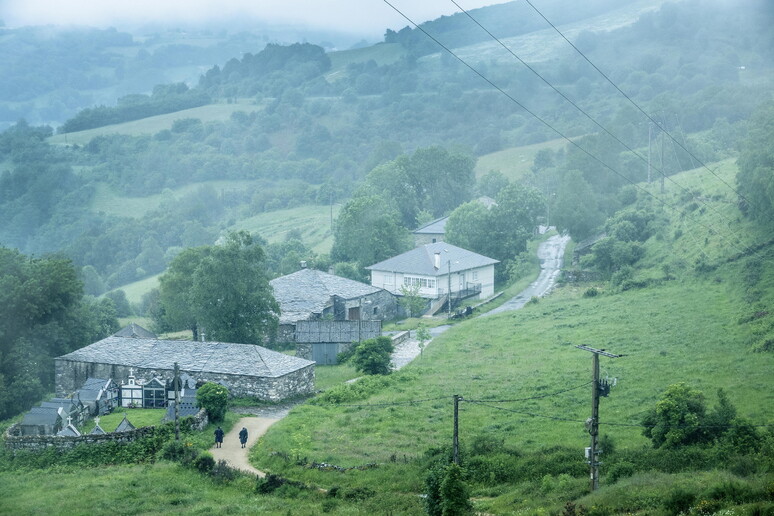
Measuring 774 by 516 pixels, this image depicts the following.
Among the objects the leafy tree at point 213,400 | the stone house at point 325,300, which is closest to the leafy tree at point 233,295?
the stone house at point 325,300

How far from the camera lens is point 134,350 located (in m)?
51.2

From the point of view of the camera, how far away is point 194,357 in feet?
160

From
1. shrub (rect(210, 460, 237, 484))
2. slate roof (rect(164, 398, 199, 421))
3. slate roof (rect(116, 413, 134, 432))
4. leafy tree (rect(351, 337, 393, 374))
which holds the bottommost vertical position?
shrub (rect(210, 460, 237, 484))

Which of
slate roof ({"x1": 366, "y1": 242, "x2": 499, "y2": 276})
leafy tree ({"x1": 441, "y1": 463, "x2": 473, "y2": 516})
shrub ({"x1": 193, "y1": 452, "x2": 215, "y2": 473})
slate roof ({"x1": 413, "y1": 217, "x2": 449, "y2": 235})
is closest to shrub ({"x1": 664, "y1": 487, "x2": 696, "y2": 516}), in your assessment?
leafy tree ({"x1": 441, "y1": 463, "x2": 473, "y2": 516})

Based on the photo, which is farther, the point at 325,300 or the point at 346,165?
the point at 346,165

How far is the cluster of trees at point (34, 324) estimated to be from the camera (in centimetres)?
5144

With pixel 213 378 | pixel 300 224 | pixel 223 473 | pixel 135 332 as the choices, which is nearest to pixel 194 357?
pixel 213 378

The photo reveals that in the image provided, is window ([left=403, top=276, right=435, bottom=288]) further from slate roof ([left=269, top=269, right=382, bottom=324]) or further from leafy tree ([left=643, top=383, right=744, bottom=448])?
leafy tree ([left=643, top=383, right=744, bottom=448])

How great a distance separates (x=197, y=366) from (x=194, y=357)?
1337mm

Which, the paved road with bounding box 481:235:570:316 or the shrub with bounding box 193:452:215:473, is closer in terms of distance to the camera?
the shrub with bounding box 193:452:215:473

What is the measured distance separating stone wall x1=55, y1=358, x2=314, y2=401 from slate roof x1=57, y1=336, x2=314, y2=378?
227 millimetres

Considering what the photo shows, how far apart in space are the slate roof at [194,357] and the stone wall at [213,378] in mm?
227

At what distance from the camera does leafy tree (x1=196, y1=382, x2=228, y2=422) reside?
40.9 m

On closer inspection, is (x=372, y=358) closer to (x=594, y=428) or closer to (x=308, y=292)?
(x=308, y=292)
